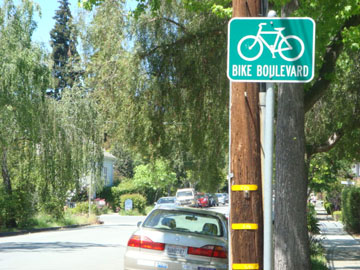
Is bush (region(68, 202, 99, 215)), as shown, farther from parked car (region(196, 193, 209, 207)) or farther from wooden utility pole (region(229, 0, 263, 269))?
wooden utility pole (region(229, 0, 263, 269))

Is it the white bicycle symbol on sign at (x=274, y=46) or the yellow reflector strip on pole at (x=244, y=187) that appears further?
the yellow reflector strip on pole at (x=244, y=187)

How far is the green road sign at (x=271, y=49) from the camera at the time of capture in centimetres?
458

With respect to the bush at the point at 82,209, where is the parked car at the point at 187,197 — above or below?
above

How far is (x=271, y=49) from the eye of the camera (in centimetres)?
464

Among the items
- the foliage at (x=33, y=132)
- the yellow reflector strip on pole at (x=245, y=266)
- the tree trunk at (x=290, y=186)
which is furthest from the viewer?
the foliage at (x=33, y=132)

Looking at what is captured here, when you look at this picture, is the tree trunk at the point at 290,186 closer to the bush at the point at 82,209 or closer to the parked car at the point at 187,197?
the bush at the point at 82,209

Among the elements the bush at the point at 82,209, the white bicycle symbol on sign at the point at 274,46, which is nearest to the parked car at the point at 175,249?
the white bicycle symbol on sign at the point at 274,46

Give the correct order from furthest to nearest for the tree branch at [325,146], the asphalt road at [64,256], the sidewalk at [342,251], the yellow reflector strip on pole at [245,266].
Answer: the sidewalk at [342,251] < the tree branch at [325,146] < the asphalt road at [64,256] < the yellow reflector strip on pole at [245,266]

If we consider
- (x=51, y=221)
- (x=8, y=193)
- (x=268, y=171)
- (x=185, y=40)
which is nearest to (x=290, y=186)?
(x=268, y=171)

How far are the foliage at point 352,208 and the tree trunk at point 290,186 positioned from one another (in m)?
17.1

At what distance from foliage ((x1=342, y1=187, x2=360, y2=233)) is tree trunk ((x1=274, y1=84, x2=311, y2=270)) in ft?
56.0

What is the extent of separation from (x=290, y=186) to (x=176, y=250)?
2.23m

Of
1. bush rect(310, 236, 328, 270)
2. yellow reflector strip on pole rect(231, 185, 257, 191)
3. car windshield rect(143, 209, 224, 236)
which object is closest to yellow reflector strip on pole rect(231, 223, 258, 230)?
yellow reflector strip on pole rect(231, 185, 257, 191)

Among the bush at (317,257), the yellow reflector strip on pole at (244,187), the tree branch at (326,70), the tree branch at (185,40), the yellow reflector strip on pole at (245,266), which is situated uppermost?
the tree branch at (185,40)
